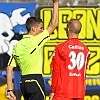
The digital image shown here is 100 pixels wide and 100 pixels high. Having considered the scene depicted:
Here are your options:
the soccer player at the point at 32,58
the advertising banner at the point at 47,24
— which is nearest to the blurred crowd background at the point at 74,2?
the advertising banner at the point at 47,24

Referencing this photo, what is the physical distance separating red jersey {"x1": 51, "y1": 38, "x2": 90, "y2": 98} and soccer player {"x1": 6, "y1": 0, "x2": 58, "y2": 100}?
19 centimetres

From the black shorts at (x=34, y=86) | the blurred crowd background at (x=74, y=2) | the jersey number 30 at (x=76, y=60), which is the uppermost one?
the blurred crowd background at (x=74, y=2)

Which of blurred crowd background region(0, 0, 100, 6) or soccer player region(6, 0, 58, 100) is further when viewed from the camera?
blurred crowd background region(0, 0, 100, 6)

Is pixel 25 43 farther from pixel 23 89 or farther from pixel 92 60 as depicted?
pixel 92 60

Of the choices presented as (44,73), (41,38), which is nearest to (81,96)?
(41,38)

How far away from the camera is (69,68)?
5676mm

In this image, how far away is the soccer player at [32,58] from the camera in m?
5.67

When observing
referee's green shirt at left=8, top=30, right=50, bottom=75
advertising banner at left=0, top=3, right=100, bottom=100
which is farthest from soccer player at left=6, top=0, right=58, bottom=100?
advertising banner at left=0, top=3, right=100, bottom=100

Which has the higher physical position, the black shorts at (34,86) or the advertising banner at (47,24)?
the advertising banner at (47,24)

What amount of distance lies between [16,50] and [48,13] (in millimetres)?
3264

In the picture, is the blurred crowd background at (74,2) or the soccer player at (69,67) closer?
the soccer player at (69,67)

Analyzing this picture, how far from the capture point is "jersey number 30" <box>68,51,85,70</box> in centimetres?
567

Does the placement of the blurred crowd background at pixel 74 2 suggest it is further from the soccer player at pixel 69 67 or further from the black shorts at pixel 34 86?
the black shorts at pixel 34 86

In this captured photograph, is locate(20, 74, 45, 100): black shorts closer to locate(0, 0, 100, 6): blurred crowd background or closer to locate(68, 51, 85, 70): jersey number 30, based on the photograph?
locate(68, 51, 85, 70): jersey number 30
